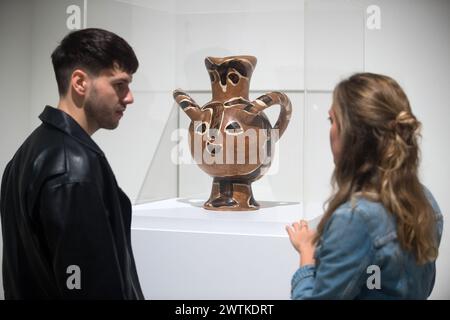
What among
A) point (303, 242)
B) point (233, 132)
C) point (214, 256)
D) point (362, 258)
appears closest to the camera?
point (362, 258)

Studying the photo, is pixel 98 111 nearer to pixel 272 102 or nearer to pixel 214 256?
pixel 214 256

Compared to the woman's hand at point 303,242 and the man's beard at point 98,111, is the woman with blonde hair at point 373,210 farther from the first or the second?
the man's beard at point 98,111

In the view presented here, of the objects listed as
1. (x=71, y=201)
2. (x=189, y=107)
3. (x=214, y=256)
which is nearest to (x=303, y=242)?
(x=71, y=201)

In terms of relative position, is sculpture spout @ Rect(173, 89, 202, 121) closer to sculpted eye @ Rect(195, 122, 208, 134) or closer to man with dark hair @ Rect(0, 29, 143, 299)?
sculpted eye @ Rect(195, 122, 208, 134)

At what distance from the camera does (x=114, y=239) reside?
92 cm

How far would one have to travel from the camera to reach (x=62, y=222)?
835 mm

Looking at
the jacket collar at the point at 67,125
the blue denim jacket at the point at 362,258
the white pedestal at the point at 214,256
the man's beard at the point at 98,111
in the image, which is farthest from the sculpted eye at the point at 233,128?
the blue denim jacket at the point at 362,258

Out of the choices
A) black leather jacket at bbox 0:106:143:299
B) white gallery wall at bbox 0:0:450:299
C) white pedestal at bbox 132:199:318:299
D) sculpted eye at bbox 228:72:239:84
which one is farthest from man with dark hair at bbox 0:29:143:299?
sculpted eye at bbox 228:72:239:84

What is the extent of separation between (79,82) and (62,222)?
0.91ft

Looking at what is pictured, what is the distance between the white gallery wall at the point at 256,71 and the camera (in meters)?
1.62

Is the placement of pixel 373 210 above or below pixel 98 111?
below
